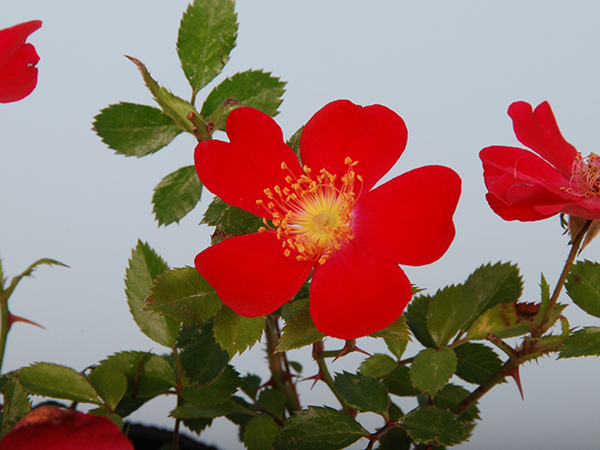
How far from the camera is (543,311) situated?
0.48m

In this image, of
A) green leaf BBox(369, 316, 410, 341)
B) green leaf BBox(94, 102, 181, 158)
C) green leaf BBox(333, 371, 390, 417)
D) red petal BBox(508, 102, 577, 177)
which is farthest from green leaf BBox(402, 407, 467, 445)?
green leaf BBox(94, 102, 181, 158)

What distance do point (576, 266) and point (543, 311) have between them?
8 centimetres

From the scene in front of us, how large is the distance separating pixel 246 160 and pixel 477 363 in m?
0.36

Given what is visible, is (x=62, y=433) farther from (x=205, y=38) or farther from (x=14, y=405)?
(x=205, y=38)

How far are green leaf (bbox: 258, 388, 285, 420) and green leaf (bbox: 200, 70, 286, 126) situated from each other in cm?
32

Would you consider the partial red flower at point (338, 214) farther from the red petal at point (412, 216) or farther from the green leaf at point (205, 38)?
the green leaf at point (205, 38)

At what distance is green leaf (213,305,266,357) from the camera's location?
47 centimetres

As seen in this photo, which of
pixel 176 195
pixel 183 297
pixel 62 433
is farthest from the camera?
pixel 176 195

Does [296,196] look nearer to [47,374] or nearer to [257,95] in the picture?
[257,95]

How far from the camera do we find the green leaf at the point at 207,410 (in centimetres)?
61

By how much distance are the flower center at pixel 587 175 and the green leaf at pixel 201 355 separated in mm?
333

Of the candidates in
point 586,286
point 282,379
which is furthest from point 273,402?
point 586,286

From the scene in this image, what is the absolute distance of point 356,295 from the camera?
17.0 inches

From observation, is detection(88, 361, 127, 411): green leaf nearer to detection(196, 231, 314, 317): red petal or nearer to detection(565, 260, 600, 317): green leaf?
detection(196, 231, 314, 317): red petal
